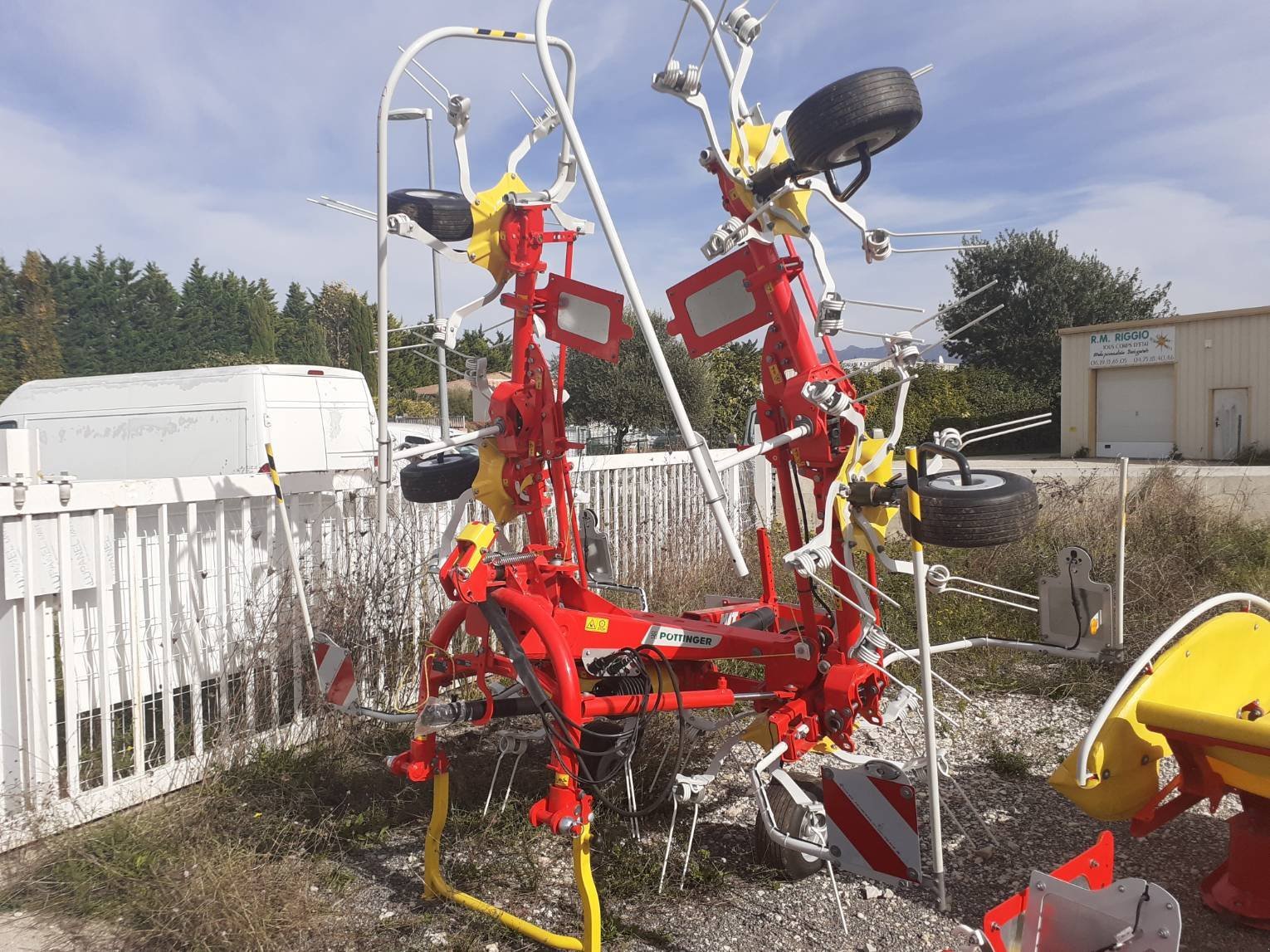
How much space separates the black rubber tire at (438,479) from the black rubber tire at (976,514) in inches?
83.2

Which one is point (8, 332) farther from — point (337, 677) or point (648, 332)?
point (648, 332)

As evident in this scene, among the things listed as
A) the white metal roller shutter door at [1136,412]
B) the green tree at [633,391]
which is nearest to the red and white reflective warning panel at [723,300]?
the green tree at [633,391]

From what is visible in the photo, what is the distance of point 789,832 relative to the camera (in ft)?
11.5

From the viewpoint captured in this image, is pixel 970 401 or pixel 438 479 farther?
pixel 970 401

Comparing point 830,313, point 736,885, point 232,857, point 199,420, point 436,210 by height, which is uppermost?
point 436,210

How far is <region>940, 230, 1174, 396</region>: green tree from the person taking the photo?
39.0 m

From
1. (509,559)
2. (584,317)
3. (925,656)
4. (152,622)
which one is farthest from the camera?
(152,622)

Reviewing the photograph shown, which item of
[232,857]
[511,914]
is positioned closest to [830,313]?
[511,914]

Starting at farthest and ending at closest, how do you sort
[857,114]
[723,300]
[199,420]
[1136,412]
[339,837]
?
[1136,412] → [199,420] → [339,837] → [723,300] → [857,114]

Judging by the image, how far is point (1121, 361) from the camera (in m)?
27.3

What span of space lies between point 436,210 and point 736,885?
10.2 ft

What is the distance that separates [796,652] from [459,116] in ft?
9.31

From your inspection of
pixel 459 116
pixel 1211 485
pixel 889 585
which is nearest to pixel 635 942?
pixel 459 116

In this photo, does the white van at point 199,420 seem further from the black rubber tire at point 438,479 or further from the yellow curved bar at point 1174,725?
the yellow curved bar at point 1174,725
